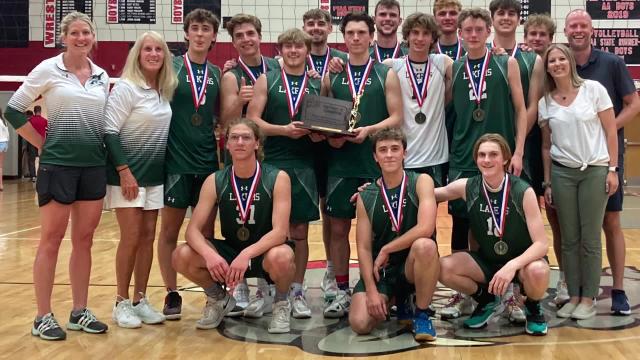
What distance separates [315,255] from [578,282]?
3.16m

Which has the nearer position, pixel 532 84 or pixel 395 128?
pixel 395 128

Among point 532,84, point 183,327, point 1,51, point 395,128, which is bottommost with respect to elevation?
point 183,327

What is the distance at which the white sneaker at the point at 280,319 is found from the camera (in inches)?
155

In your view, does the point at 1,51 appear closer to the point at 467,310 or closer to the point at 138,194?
the point at 138,194

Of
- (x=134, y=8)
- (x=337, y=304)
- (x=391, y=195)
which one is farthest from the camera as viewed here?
(x=134, y=8)

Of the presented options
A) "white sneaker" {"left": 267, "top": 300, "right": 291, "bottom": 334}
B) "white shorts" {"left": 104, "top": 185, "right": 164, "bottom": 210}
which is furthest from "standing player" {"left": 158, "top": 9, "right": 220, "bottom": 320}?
"white sneaker" {"left": 267, "top": 300, "right": 291, "bottom": 334}

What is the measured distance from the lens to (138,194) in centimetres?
401

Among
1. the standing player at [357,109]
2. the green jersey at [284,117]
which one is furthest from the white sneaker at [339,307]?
the green jersey at [284,117]

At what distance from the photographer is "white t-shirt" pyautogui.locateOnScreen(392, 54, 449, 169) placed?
4.43 m

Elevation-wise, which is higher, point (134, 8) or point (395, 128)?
point (134, 8)

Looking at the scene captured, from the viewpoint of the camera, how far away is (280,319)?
13.1ft

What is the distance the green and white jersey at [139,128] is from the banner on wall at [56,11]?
35.4 feet

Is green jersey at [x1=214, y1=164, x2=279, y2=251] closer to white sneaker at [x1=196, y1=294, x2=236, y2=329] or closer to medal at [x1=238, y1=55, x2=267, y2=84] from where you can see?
white sneaker at [x1=196, y1=294, x2=236, y2=329]

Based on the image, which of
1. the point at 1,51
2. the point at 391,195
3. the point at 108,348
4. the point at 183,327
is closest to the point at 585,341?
the point at 391,195
